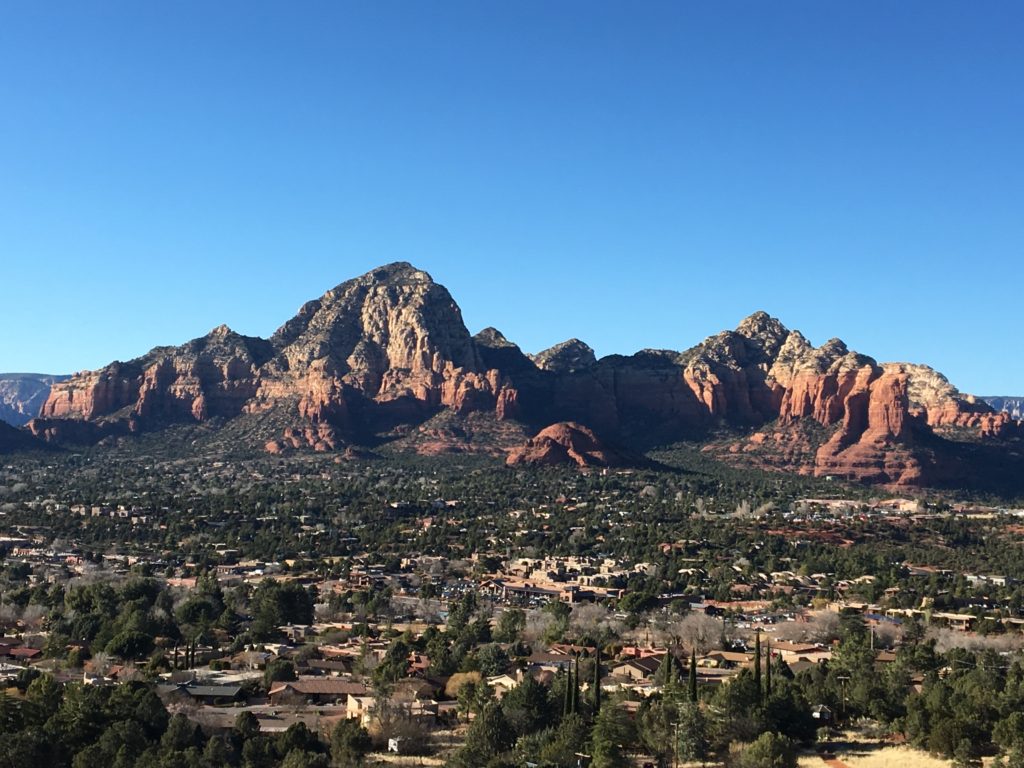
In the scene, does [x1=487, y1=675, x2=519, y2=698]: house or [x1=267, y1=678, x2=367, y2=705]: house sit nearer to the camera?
[x1=267, y1=678, x2=367, y2=705]: house

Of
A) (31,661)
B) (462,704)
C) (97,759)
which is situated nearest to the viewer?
(97,759)

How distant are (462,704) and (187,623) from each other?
1248 inches

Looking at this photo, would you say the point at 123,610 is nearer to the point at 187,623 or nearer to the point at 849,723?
the point at 187,623

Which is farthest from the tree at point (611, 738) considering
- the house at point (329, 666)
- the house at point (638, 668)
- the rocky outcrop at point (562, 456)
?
the rocky outcrop at point (562, 456)

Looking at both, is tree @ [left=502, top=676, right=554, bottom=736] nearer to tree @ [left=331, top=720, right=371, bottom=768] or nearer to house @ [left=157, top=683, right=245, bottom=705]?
tree @ [left=331, top=720, right=371, bottom=768]

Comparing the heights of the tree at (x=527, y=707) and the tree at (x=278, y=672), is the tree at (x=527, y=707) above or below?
above

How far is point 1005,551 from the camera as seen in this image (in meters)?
130

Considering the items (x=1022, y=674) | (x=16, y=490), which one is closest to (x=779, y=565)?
(x=1022, y=674)

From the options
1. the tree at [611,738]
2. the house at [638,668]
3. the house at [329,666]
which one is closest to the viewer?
the tree at [611,738]

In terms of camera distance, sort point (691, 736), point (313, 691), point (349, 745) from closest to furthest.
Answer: point (349, 745) → point (691, 736) → point (313, 691)

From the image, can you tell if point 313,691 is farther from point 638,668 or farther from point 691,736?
point 691,736

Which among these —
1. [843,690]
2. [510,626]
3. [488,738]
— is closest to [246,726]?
[488,738]

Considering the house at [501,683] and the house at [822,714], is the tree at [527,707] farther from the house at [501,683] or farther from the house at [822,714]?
the house at [822,714]

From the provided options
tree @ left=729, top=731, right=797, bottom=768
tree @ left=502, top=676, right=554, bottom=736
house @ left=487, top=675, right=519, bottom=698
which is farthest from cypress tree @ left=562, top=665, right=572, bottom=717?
tree @ left=729, top=731, right=797, bottom=768
